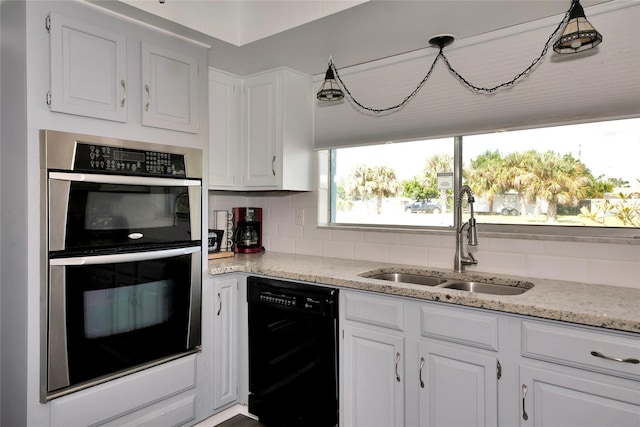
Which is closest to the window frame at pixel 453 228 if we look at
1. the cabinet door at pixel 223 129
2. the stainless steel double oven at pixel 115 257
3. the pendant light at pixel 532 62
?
the pendant light at pixel 532 62

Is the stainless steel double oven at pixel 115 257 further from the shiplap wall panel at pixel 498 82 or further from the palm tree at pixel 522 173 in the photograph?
the palm tree at pixel 522 173

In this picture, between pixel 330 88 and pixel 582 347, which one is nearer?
pixel 582 347

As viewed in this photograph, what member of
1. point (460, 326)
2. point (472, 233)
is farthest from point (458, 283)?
point (460, 326)

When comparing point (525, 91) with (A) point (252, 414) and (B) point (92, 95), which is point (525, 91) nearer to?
(B) point (92, 95)

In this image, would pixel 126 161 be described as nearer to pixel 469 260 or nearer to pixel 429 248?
pixel 429 248

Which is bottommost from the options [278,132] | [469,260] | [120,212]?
[469,260]

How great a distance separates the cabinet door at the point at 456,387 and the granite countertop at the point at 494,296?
236 mm

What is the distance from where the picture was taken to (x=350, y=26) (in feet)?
6.95

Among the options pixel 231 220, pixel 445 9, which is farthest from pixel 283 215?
pixel 445 9

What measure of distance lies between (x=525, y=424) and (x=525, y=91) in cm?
159

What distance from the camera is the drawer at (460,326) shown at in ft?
5.42

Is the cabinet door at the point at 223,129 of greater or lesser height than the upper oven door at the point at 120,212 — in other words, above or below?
above

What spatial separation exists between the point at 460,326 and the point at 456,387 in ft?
0.88

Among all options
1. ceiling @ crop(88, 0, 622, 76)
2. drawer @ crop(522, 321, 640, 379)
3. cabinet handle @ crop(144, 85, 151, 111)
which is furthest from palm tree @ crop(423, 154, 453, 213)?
cabinet handle @ crop(144, 85, 151, 111)
